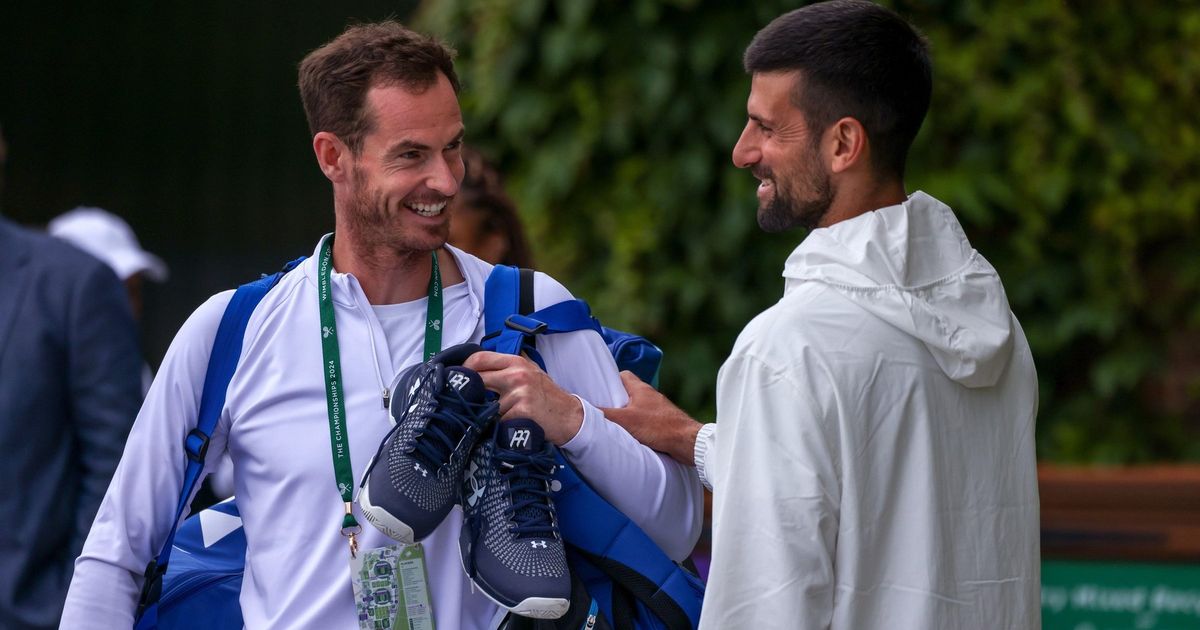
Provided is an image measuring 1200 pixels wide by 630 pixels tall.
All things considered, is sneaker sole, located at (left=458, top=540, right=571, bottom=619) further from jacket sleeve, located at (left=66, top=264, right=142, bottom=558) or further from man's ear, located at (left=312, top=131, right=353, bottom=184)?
jacket sleeve, located at (left=66, top=264, right=142, bottom=558)

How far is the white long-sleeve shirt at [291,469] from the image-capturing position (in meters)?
2.47

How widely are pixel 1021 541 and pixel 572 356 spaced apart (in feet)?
2.74

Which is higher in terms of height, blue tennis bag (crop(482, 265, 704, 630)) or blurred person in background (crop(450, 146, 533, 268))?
blurred person in background (crop(450, 146, 533, 268))

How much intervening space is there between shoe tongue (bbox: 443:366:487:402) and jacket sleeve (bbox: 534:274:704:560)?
0.20 metres

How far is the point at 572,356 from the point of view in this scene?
2670mm

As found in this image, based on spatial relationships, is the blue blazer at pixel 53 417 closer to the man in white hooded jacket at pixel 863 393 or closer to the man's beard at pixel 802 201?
the man in white hooded jacket at pixel 863 393

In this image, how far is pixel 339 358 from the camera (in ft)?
8.36

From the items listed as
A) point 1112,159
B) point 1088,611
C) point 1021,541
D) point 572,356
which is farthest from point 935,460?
point 1112,159

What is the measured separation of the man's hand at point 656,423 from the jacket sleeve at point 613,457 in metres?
0.02

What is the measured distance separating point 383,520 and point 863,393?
757 millimetres

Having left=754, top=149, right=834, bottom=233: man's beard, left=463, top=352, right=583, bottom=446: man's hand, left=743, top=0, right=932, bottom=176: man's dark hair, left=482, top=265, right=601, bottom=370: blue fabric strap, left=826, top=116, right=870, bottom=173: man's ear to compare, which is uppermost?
left=743, top=0, right=932, bottom=176: man's dark hair

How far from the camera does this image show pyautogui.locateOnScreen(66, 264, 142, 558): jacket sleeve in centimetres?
365

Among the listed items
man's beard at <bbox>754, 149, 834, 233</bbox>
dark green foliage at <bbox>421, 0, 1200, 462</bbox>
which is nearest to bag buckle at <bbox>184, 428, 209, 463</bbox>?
man's beard at <bbox>754, 149, 834, 233</bbox>

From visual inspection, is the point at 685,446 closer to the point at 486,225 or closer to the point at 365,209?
the point at 365,209
